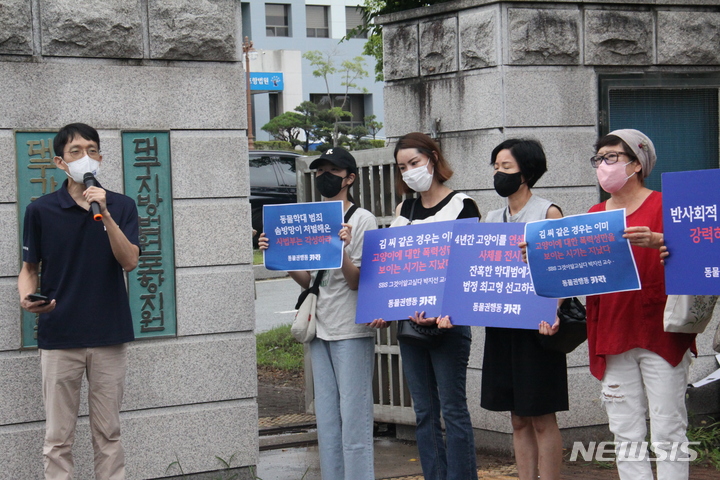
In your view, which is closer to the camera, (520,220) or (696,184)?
(696,184)

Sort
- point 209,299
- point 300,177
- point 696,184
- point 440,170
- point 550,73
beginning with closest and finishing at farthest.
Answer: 1. point 696,184
2. point 440,170
3. point 209,299
4. point 550,73
5. point 300,177

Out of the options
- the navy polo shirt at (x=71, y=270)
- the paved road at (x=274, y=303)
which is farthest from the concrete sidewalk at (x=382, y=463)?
the paved road at (x=274, y=303)

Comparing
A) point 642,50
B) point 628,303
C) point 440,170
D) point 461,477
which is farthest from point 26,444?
point 642,50

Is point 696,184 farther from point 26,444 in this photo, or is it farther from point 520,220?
point 26,444

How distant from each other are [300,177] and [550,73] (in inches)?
86.1

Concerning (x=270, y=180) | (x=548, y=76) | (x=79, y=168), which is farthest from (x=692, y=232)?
(x=270, y=180)

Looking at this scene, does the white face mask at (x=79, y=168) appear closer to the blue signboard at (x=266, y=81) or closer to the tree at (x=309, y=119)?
the tree at (x=309, y=119)

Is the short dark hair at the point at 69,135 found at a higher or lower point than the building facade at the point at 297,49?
lower

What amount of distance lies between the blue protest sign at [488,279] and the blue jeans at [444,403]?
171 mm

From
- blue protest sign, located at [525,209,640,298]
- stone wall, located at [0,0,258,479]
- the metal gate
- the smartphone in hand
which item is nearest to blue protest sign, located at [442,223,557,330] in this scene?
blue protest sign, located at [525,209,640,298]

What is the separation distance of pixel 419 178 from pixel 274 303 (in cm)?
930

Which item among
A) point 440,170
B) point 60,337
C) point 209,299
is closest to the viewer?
point 60,337

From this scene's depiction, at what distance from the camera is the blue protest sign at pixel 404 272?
4.74 metres

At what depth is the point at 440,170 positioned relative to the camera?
192 inches
